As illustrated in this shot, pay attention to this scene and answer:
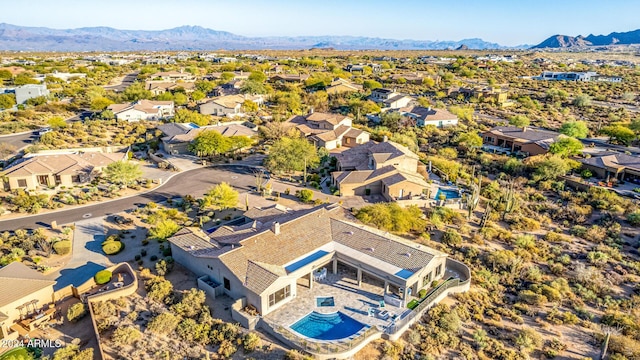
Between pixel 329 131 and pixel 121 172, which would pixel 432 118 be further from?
pixel 121 172

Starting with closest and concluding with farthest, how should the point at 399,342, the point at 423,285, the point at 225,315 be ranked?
the point at 399,342 < the point at 225,315 < the point at 423,285

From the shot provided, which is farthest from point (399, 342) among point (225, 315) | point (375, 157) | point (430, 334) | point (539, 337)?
point (375, 157)

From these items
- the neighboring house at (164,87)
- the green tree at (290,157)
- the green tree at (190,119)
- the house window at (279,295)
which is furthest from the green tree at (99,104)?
the house window at (279,295)

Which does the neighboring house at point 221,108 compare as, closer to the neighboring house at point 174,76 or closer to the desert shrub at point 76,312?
the neighboring house at point 174,76

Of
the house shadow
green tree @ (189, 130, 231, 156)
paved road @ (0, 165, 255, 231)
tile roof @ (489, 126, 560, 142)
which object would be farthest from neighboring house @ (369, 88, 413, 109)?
the house shadow

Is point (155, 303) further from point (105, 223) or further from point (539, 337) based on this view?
point (539, 337)

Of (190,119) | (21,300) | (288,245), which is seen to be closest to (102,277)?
(21,300)
